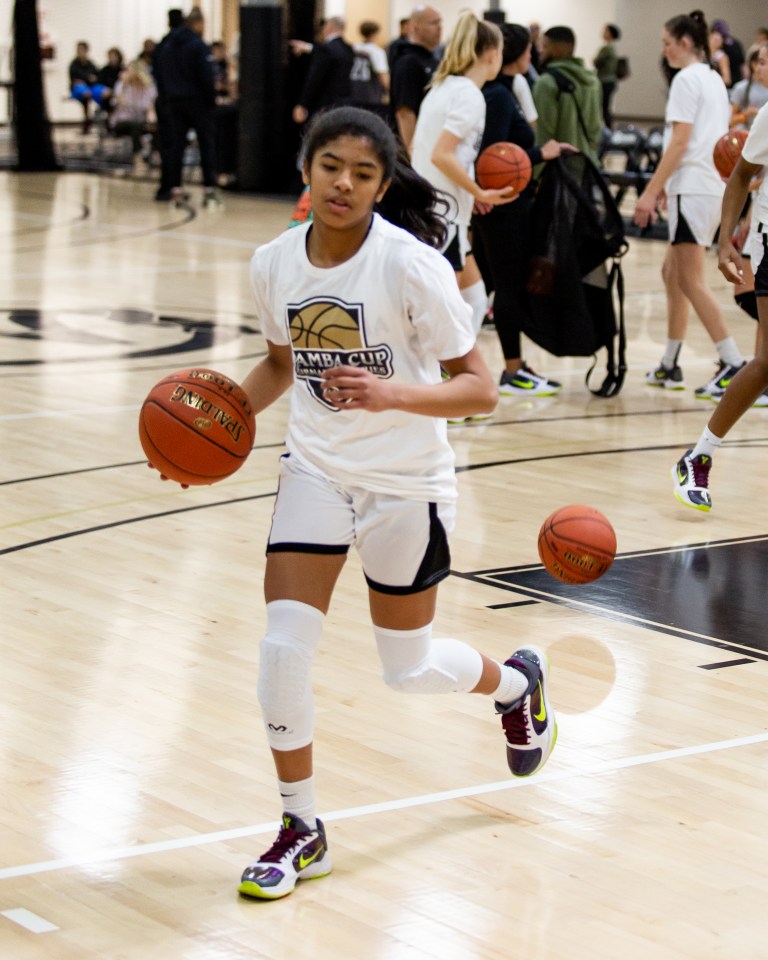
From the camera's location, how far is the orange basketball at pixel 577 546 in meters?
5.06

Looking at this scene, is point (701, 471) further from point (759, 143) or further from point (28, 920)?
point (28, 920)

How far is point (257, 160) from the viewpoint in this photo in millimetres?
19594

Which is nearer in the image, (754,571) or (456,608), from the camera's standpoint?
(456,608)

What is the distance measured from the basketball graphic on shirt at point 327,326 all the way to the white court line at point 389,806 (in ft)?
3.30

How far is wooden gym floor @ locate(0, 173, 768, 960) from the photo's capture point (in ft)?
9.91

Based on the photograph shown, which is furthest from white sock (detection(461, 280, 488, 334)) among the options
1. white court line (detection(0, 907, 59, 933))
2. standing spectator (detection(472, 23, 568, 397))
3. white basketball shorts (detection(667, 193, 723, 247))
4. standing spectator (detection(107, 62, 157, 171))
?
standing spectator (detection(107, 62, 157, 171))

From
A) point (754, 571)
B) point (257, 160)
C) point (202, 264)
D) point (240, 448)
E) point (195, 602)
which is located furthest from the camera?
point (257, 160)

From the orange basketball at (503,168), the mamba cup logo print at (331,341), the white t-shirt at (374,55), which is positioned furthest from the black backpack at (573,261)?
the white t-shirt at (374,55)

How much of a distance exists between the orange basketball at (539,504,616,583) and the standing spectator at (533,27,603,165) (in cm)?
428

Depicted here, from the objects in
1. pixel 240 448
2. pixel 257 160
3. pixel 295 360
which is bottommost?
pixel 257 160

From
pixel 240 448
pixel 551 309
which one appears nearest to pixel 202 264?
pixel 551 309

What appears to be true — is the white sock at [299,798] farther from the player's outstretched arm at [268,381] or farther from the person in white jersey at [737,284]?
the person in white jersey at [737,284]

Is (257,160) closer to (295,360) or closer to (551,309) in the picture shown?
(551,309)

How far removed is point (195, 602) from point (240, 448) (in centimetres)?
151
